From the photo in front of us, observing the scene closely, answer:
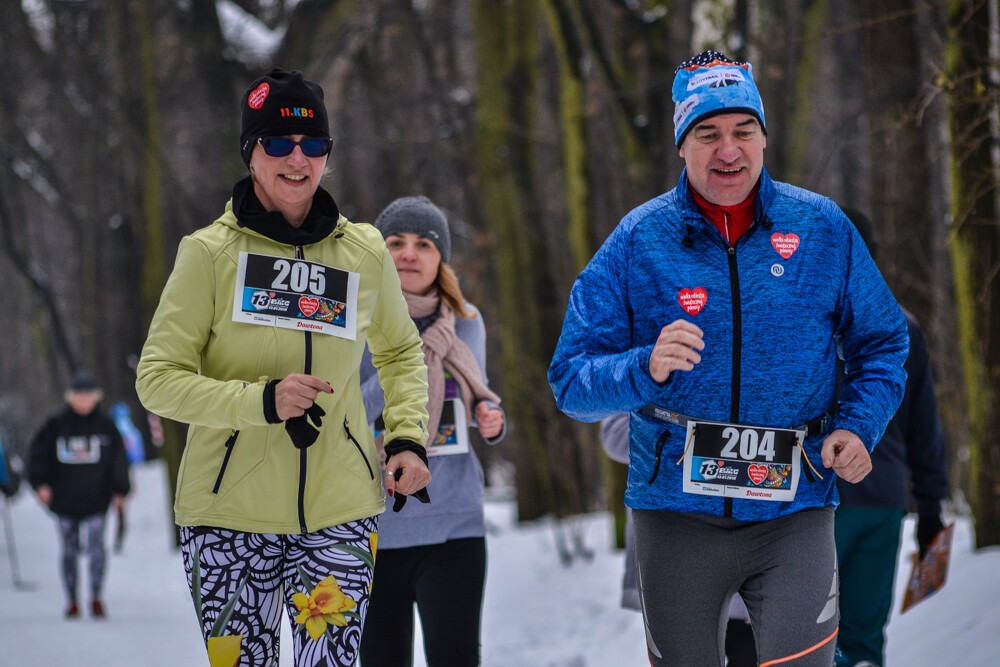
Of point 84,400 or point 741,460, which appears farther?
point 84,400

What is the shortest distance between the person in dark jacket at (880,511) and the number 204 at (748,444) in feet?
5.55

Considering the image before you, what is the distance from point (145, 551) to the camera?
15.1 meters

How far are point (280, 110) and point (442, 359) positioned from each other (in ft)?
4.17

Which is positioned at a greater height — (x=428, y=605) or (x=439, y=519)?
(x=439, y=519)

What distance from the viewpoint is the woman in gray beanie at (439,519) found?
13.1ft

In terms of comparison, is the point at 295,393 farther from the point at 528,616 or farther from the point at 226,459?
the point at 528,616

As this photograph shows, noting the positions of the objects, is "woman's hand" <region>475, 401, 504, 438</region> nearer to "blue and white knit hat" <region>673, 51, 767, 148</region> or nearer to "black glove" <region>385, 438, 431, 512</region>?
"black glove" <region>385, 438, 431, 512</region>

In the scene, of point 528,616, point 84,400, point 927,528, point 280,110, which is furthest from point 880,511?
point 84,400

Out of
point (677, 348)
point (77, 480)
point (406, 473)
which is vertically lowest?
point (77, 480)

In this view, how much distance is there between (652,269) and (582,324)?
0.22 m

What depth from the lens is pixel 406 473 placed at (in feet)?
10.7

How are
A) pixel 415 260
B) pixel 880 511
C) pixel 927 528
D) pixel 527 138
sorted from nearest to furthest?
pixel 415 260 < pixel 880 511 < pixel 927 528 < pixel 527 138

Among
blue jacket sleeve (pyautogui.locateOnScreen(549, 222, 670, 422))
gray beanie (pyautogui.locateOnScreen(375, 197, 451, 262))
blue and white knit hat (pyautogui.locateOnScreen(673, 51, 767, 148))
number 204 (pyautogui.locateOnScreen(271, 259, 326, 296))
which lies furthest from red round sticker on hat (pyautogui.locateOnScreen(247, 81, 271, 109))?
gray beanie (pyautogui.locateOnScreen(375, 197, 451, 262))

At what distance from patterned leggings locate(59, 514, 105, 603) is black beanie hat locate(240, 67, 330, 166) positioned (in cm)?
733
